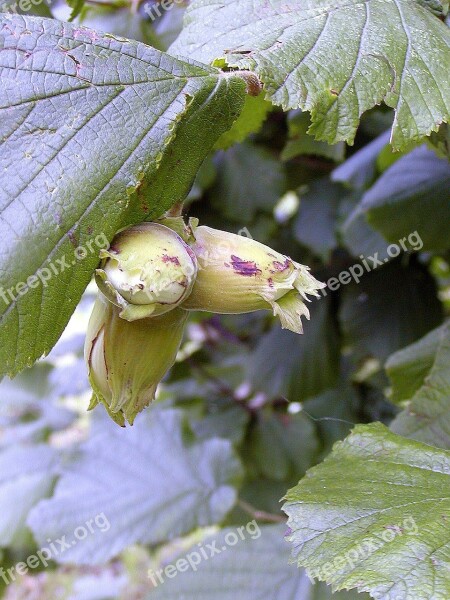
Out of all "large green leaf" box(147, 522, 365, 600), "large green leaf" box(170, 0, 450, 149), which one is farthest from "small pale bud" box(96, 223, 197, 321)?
"large green leaf" box(147, 522, 365, 600)

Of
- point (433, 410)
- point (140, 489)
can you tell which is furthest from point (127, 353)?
point (140, 489)

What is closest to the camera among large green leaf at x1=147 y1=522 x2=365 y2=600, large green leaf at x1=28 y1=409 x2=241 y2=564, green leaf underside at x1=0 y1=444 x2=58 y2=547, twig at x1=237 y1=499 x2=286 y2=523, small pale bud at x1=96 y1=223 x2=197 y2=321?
small pale bud at x1=96 y1=223 x2=197 y2=321

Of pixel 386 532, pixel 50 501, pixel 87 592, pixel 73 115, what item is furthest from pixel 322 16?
pixel 87 592

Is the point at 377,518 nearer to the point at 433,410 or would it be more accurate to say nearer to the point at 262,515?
the point at 433,410

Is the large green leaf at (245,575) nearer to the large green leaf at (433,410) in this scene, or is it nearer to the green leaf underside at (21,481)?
the large green leaf at (433,410)

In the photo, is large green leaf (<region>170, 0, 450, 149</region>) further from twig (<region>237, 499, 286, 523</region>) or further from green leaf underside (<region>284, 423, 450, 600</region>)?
twig (<region>237, 499, 286, 523</region>)

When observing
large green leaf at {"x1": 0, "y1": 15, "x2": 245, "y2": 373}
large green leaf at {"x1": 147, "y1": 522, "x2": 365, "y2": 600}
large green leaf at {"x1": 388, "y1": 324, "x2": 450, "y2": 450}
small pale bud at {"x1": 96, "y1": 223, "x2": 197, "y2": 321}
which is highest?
large green leaf at {"x1": 0, "y1": 15, "x2": 245, "y2": 373}

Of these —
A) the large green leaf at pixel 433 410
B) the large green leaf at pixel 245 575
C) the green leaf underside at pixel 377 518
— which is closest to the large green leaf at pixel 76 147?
the green leaf underside at pixel 377 518
